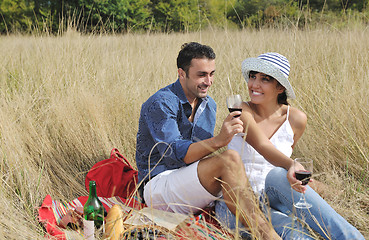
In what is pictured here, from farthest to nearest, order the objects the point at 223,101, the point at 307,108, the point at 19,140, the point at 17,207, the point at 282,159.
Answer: the point at 223,101 < the point at 307,108 < the point at 19,140 < the point at 17,207 < the point at 282,159

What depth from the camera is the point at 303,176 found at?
7.27ft

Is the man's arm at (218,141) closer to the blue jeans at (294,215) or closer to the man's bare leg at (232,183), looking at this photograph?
the man's bare leg at (232,183)

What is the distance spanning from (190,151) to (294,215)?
0.75m

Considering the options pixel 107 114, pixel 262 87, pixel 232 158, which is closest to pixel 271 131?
pixel 262 87

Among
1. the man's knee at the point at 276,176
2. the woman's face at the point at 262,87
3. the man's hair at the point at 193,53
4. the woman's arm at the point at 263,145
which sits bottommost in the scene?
the man's knee at the point at 276,176

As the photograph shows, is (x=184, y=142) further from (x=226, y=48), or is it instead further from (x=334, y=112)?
(x=226, y=48)

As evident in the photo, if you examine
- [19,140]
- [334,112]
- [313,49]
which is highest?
[313,49]

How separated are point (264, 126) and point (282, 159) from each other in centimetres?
36

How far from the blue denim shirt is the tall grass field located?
85 centimetres

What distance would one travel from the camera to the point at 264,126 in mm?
2844

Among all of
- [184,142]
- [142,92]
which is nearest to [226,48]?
[142,92]

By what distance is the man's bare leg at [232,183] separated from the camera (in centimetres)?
228

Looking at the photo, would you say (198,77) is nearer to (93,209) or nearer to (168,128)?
(168,128)

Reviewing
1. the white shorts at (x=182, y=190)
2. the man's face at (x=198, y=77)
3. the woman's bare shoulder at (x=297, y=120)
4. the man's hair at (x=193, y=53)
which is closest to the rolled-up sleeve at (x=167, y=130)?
the white shorts at (x=182, y=190)
